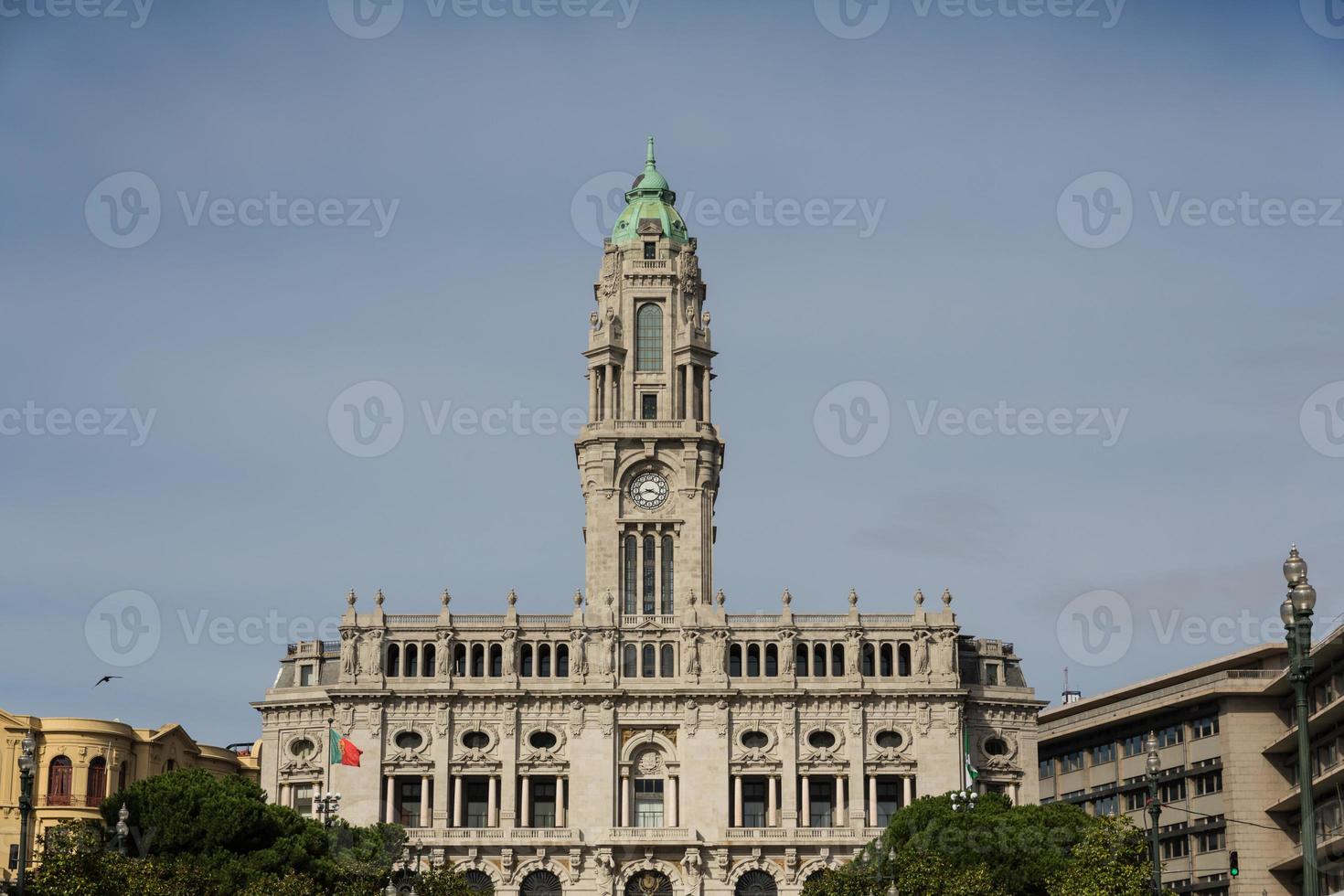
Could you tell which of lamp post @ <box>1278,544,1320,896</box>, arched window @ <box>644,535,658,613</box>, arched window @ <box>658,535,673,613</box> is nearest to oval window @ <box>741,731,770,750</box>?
arched window @ <box>658,535,673,613</box>

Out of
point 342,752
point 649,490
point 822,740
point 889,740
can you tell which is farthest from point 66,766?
point 889,740

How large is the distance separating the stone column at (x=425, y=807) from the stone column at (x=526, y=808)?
259 inches

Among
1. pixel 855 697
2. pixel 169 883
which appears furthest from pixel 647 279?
pixel 169 883

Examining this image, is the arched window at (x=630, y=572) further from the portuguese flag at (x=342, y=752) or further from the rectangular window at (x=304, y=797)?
the rectangular window at (x=304, y=797)

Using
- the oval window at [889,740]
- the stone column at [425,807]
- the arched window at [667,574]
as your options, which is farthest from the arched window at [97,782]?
the oval window at [889,740]

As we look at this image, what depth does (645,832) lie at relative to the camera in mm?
149250

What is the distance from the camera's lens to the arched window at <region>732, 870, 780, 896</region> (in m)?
149

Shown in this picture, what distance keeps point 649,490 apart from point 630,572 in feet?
23.5

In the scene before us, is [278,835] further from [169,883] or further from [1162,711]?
[1162,711]

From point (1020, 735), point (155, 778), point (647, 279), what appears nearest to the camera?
point (155, 778)

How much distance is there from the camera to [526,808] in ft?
499

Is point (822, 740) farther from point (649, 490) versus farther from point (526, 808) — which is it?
point (649, 490)

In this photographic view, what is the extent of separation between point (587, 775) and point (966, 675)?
3124 cm

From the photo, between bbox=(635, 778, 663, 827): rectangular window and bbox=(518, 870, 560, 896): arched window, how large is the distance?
8.06 metres
